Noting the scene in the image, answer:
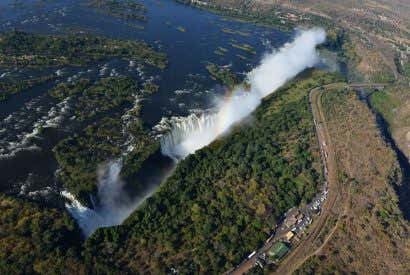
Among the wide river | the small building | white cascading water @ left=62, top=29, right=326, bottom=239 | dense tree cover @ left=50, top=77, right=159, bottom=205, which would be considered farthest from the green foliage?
the small building

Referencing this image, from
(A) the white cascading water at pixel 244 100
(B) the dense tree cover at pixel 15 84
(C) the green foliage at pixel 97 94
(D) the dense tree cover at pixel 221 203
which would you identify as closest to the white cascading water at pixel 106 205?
(D) the dense tree cover at pixel 221 203

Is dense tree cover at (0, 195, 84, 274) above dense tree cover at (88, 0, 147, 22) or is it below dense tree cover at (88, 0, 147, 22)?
below

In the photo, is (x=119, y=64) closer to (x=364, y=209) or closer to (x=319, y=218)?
(x=319, y=218)

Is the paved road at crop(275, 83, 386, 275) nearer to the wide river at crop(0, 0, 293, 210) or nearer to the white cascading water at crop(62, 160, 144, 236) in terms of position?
the wide river at crop(0, 0, 293, 210)

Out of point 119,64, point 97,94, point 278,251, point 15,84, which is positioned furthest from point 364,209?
point 15,84

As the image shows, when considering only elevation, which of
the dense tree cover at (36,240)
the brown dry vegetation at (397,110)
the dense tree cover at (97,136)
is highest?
the brown dry vegetation at (397,110)

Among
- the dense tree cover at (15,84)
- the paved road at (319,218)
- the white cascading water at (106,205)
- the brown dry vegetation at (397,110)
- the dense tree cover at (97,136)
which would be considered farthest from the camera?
the brown dry vegetation at (397,110)

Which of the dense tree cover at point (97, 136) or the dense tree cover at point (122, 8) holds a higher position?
the dense tree cover at point (122, 8)

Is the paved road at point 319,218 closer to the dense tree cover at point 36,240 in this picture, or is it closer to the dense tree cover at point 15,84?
the dense tree cover at point 36,240
